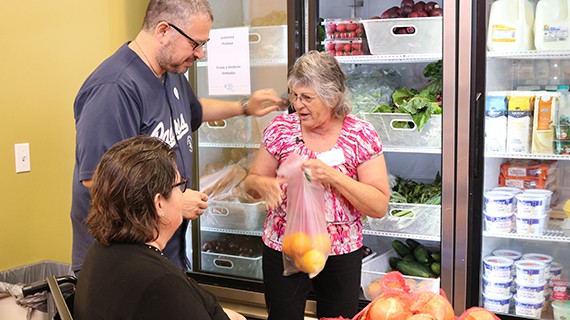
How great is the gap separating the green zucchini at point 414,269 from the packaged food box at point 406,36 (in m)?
1.04

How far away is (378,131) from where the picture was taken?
3178 mm

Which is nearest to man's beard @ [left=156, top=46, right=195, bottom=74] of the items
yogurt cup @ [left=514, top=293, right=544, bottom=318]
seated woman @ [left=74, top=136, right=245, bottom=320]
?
seated woman @ [left=74, top=136, right=245, bottom=320]

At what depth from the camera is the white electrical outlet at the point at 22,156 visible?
2.90 m

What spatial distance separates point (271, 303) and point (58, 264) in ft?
3.41

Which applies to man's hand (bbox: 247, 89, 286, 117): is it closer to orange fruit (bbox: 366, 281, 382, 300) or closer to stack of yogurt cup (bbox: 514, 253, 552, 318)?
orange fruit (bbox: 366, 281, 382, 300)

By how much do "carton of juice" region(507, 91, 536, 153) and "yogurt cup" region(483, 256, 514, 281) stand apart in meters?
0.53

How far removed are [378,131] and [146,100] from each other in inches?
53.8

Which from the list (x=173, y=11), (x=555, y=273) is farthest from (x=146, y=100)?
(x=555, y=273)

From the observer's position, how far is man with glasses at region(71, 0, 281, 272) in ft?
6.51

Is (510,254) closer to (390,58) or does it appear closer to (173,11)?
(390,58)

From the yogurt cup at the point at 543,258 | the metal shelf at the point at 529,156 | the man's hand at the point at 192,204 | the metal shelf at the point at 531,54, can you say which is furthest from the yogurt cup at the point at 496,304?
the man's hand at the point at 192,204

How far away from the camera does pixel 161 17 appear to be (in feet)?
7.14

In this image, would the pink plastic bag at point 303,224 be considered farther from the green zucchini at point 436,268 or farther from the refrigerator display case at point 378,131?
the green zucchini at point 436,268

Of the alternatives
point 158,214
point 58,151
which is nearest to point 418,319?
point 158,214
